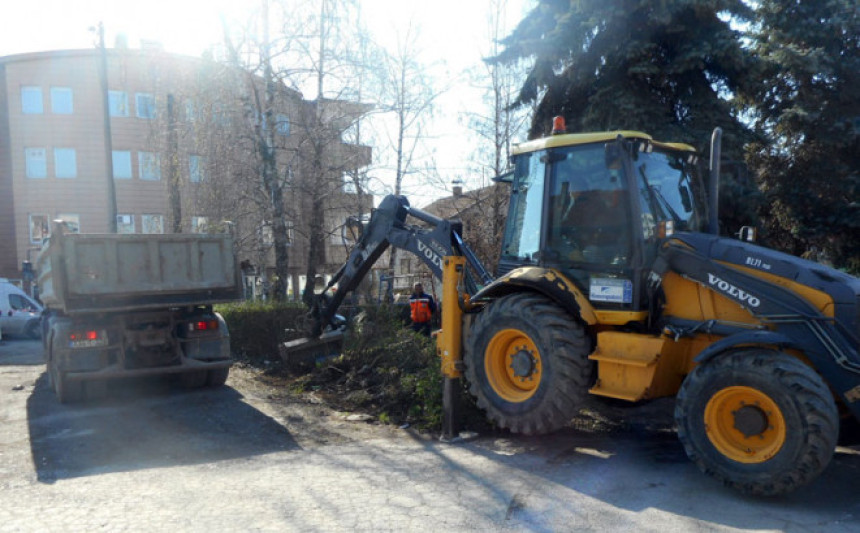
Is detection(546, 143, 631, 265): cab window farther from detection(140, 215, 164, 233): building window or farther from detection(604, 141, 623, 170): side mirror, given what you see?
detection(140, 215, 164, 233): building window

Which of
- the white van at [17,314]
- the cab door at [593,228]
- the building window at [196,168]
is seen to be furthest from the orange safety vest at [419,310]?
the white van at [17,314]

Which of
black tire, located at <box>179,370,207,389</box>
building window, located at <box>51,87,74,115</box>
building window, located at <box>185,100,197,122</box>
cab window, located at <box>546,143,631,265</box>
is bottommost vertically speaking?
black tire, located at <box>179,370,207,389</box>

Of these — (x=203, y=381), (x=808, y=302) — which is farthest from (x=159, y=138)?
(x=808, y=302)

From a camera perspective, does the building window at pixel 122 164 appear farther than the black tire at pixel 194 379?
Yes

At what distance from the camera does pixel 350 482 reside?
18.8ft

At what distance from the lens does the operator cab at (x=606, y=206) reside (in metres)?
6.15

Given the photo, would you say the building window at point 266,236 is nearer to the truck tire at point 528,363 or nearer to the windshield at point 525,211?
the windshield at point 525,211

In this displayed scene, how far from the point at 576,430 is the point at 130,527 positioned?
4.52 metres

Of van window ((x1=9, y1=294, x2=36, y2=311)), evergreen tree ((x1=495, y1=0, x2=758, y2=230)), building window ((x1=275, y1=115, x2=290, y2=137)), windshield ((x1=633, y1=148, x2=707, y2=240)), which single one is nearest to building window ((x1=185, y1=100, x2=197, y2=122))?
building window ((x1=275, y1=115, x2=290, y2=137))

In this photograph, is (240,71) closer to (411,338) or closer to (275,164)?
(275,164)

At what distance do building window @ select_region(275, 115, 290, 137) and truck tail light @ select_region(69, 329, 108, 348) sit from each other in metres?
7.89

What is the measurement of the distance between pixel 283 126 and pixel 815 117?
11750mm

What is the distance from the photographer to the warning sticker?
6139 millimetres

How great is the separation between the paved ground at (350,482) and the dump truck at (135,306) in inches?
38.4
